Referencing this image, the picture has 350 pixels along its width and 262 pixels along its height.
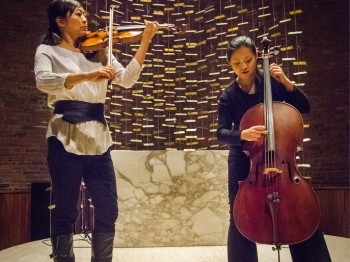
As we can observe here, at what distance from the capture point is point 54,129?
1.84 m

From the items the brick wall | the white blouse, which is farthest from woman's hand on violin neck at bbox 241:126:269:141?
the brick wall

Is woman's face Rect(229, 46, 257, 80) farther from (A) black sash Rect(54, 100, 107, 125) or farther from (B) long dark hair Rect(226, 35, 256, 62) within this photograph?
(A) black sash Rect(54, 100, 107, 125)

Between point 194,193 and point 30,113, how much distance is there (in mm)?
3055

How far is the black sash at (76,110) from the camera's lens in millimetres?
1848

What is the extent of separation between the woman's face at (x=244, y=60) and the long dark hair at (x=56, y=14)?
2.86 feet

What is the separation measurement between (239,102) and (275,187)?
0.54 metres

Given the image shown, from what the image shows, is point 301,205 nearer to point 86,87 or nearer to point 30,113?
point 86,87

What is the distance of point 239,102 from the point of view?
7.09 ft

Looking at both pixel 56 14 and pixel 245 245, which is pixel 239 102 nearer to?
pixel 245 245

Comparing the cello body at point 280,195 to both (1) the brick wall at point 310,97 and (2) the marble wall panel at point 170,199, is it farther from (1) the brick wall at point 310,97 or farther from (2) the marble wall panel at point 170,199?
(1) the brick wall at point 310,97

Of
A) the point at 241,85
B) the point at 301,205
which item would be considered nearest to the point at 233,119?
the point at 241,85

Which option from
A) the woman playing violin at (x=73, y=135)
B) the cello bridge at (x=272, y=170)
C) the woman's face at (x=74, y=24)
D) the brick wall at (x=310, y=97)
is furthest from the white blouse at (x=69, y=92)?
the brick wall at (x=310, y=97)

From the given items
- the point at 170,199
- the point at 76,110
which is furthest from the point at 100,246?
the point at 170,199

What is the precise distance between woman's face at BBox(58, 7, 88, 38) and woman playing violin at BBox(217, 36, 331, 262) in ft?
2.62
